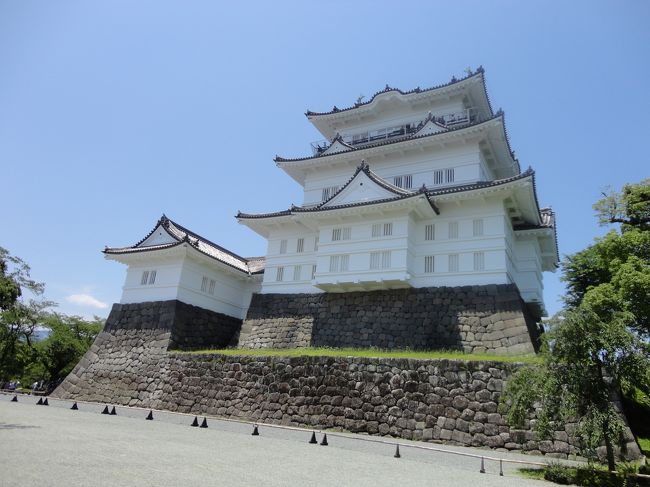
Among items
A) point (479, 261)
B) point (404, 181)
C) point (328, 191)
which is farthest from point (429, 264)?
point (328, 191)

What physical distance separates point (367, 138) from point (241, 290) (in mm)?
13289

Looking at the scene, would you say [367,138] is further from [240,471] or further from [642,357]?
[240,471]

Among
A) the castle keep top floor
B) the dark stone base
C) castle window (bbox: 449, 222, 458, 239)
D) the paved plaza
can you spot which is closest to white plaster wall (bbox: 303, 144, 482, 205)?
the castle keep top floor

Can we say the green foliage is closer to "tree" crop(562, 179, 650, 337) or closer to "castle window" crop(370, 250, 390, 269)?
"castle window" crop(370, 250, 390, 269)

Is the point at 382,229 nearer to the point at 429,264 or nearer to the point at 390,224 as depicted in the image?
the point at 390,224

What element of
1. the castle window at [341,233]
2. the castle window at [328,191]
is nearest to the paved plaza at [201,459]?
the castle window at [341,233]

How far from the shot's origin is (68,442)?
9172 mm

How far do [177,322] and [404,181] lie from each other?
599 inches

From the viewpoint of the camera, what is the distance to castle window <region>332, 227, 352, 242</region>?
23125 millimetres

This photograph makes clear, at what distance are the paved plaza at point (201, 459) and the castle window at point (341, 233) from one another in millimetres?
11492

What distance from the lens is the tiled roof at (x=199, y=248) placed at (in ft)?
84.9

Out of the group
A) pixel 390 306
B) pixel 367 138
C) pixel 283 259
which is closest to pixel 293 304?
pixel 283 259

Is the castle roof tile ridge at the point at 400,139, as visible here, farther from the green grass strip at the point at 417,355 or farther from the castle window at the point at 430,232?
the green grass strip at the point at 417,355

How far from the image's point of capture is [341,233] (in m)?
23.3
